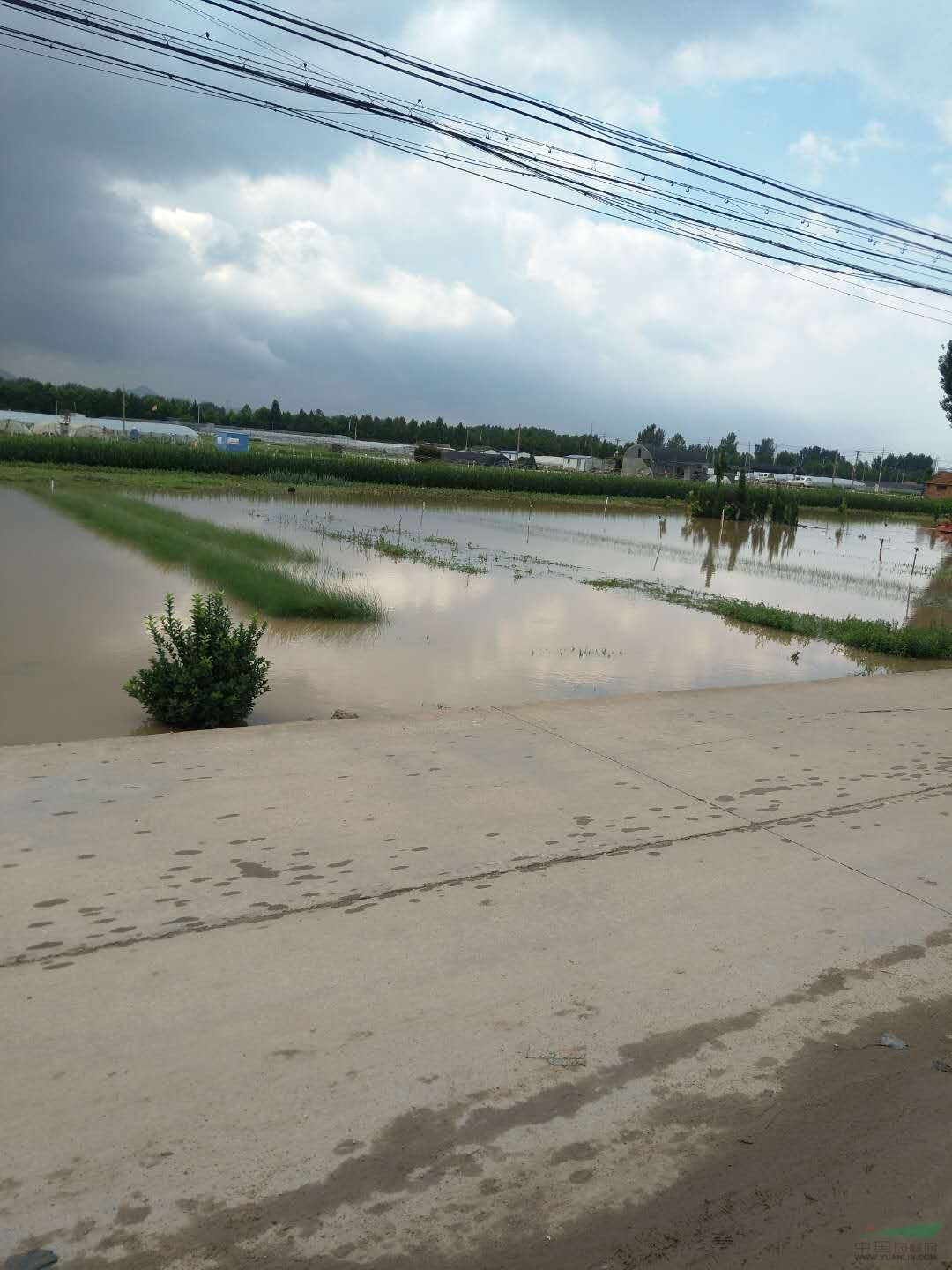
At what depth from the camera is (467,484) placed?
50688 millimetres

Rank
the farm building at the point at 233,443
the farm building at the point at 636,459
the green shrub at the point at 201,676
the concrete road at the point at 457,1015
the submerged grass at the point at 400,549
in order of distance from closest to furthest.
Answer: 1. the concrete road at the point at 457,1015
2. the green shrub at the point at 201,676
3. the submerged grass at the point at 400,549
4. the farm building at the point at 233,443
5. the farm building at the point at 636,459

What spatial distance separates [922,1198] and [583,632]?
36.9ft

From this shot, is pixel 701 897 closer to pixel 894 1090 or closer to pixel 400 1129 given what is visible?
pixel 894 1090

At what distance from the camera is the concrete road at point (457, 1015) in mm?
2264

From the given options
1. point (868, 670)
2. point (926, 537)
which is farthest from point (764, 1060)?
point (926, 537)

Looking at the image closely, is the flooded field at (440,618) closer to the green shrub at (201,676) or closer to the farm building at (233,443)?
the green shrub at (201,676)

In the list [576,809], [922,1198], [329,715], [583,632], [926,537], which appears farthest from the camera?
[926,537]

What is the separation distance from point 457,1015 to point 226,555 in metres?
14.7

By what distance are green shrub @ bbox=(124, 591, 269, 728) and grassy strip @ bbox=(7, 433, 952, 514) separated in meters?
36.0

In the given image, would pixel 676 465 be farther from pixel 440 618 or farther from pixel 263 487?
pixel 440 618

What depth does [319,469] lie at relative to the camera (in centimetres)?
4631

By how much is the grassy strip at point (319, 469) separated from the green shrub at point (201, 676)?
118 ft

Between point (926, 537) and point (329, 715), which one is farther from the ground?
point (926, 537)

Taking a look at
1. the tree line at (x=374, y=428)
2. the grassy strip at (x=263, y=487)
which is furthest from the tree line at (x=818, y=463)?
the grassy strip at (x=263, y=487)
